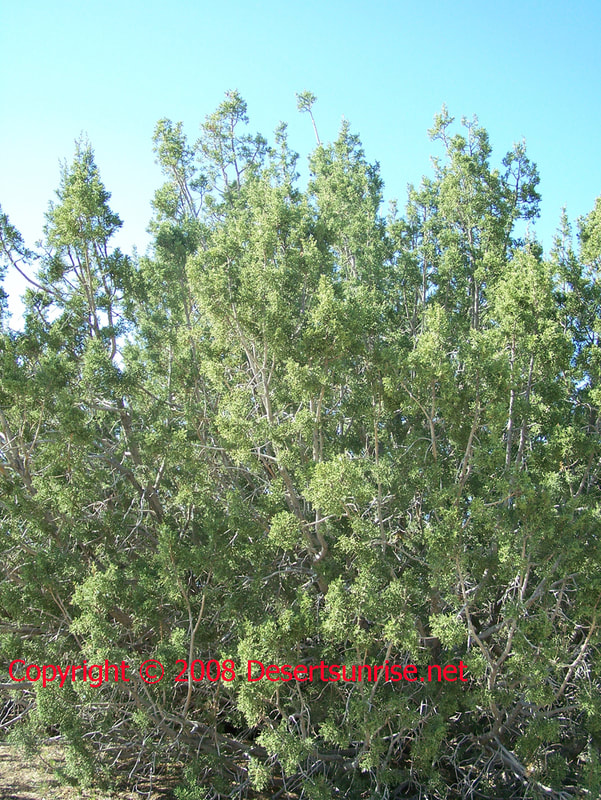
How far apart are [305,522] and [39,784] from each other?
13.7ft

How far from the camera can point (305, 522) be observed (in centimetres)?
654

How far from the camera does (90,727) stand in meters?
6.59

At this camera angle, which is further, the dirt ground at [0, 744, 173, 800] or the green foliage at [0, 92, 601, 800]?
the dirt ground at [0, 744, 173, 800]

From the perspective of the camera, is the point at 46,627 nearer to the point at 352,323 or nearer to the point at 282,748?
the point at 282,748

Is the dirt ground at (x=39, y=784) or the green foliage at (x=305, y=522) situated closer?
the green foliage at (x=305, y=522)

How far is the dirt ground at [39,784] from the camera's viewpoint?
264 inches

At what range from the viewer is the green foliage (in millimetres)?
6051

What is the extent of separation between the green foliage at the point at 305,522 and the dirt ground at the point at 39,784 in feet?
1.39

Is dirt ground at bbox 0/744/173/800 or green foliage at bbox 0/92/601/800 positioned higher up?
green foliage at bbox 0/92/601/800

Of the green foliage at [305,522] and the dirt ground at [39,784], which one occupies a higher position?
the green foliage at [305,522]

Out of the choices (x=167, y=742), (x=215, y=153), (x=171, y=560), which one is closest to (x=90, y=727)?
(x=167, y=742)

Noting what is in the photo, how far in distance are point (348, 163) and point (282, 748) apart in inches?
333

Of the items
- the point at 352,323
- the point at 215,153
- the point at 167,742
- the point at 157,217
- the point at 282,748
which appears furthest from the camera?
the point at 215,153

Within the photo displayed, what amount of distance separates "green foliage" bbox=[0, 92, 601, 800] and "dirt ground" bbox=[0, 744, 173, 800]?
0.42 meters
